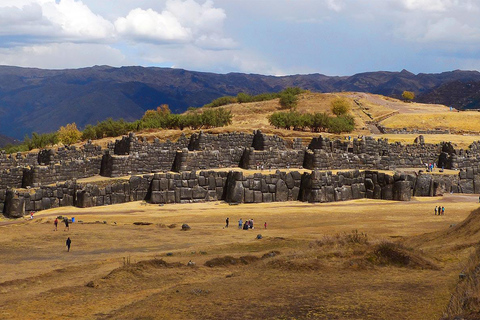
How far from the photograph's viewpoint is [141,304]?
1480 cm

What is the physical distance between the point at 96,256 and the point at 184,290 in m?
8.09

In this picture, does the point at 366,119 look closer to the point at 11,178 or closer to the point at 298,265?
the point at 11,178

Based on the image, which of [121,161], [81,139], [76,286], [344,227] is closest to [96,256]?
[76,286]

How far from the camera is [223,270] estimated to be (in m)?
Answer: 19.5

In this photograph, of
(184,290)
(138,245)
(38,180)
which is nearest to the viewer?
(184,290)

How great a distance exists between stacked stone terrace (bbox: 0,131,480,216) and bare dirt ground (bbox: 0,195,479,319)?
440 cm

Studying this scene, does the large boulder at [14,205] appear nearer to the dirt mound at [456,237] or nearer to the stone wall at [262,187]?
the stone wall at [262,187]

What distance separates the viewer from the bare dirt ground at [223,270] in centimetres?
1435

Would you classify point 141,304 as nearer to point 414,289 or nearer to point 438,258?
point 414,289

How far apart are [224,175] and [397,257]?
68.8 feet

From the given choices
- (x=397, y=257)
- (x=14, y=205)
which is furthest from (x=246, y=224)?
(x=397, y=257)

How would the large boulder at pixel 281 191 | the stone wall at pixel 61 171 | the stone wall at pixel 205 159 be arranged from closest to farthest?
the stone wall at pixel 61 171 < the large boulder at pixel 281 191 < the stone wall at pixel 205 159

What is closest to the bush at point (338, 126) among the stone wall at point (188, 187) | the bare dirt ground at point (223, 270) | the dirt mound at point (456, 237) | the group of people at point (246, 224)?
the stone wall at point (188, 187)

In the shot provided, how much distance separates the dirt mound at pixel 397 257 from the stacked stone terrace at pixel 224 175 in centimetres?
1850
